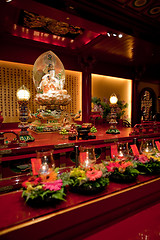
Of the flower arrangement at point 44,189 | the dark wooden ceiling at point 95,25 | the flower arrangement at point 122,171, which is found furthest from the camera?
the dark wooden ceiling at point 95,25

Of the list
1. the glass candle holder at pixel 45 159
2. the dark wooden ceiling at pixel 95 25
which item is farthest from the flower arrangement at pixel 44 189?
the dark wooden ceiling at pixel 95 25

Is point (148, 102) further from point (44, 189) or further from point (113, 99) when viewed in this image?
point (44, 189)

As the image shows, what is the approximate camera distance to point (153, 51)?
519 cm

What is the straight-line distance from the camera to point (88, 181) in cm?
105

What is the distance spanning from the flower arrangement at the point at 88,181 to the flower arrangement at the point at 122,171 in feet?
0.40

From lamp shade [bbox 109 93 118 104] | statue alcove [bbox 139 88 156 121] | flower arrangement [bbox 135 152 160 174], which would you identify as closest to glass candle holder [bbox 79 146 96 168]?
flower arrangement [bbox 135 152 160 174]

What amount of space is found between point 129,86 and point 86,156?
21.6ft

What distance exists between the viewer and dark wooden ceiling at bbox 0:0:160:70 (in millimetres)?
2790

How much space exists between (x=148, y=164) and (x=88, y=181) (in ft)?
2.05

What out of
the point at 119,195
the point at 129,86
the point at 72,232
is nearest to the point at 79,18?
the point at 119,195

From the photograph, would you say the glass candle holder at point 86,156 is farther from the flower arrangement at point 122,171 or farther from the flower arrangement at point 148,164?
the flower arrangement at point 148,164

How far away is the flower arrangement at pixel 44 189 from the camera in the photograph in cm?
88

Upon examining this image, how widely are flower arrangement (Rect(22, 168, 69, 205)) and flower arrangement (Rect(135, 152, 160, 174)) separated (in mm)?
687

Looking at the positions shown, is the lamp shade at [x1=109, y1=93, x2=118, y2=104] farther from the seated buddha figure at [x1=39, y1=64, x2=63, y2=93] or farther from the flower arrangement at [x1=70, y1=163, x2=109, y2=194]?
the flower arrangement at [x1=70, y1=163, x2=109, y2=194]
